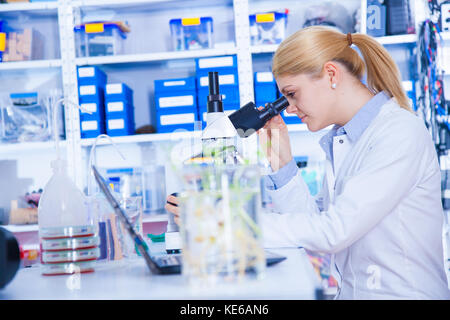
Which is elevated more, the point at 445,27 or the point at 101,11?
the point at 101,11

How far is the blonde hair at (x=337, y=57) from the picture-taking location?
3.99 feet

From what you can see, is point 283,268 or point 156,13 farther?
point 156,13

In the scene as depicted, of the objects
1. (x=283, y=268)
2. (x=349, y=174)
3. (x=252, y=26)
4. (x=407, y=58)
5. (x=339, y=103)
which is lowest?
(x=283, y=268)

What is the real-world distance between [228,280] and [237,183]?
13cm

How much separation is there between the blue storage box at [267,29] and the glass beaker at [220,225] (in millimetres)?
1925

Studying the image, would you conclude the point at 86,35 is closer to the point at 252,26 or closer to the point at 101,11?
the point at 101,11

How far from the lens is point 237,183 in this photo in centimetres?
68

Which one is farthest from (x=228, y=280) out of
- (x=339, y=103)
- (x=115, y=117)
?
(x=115, y=117)

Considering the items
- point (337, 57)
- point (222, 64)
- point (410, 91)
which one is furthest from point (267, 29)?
point (337, 57)

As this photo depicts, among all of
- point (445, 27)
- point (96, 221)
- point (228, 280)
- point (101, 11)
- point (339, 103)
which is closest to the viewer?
point (228, 280)

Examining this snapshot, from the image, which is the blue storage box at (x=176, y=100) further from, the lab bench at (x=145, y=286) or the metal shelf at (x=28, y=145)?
the lab bench at (x=145, y=286)

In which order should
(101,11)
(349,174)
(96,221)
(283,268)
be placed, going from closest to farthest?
(283,268) → (96,221) → (349,174) → (101,11)

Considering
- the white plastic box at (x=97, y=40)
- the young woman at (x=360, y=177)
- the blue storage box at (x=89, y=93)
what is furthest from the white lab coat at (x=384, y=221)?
the white plastic box at (x=97, y=40)

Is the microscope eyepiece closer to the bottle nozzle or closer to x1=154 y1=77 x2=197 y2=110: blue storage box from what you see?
the bottle nozzle
